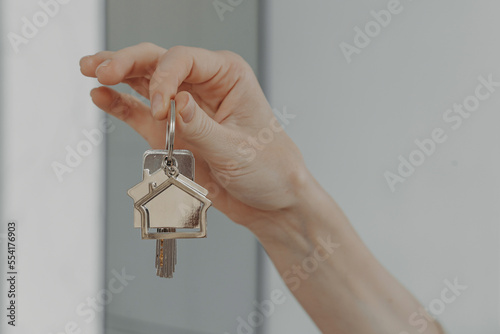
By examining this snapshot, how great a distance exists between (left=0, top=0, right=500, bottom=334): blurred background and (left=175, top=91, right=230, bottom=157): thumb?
615 mm

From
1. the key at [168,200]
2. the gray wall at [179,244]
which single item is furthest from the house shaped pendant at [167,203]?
the gray wall at [179,244]

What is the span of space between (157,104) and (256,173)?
0.87 feet

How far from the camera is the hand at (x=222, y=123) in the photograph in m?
0.68

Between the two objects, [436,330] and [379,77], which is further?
[379,77]

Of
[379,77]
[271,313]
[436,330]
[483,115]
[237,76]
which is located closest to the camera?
[237,76]

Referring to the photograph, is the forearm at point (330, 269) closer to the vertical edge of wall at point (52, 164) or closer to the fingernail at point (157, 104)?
the fingernail at point (157, 104)

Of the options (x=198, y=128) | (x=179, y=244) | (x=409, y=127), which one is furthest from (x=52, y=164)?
(x=409, y=127)

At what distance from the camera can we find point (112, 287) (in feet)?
4.22

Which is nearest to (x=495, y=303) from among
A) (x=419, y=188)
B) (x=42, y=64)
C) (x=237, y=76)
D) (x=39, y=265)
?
(x=419, y=188)

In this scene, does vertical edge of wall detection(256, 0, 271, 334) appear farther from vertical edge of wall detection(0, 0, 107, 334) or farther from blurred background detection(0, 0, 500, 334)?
vertical edge of wall detection(0, 0, 107, 334)

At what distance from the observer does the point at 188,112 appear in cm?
59

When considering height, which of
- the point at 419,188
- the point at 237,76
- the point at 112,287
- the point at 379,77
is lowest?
the point at 112,287

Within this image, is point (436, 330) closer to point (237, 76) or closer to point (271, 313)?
point (271, 313)

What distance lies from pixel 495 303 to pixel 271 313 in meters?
0.60
